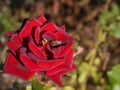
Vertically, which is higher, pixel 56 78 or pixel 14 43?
pixel 14 43

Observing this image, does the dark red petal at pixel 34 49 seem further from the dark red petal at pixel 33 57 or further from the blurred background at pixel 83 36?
the blurred background at pixel 83 36

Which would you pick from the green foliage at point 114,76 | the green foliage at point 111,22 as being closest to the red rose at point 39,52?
the green foliage at point 114,76

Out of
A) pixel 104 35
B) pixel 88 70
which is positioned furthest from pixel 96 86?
pixel 104 35

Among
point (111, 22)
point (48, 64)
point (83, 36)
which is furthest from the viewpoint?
point (83, 36)

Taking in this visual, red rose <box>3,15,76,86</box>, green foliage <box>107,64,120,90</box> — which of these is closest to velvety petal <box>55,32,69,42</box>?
red rose <box>3,15,76,86</box>

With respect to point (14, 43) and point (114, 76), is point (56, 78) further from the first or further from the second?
point (114, 76)

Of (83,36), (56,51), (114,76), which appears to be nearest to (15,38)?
(56,51)
